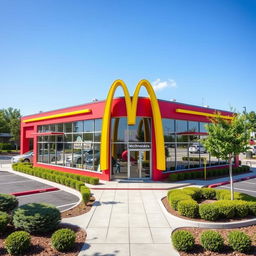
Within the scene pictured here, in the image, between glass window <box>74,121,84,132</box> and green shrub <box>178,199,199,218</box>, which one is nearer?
green shrub <box>178,199,199,218</box>

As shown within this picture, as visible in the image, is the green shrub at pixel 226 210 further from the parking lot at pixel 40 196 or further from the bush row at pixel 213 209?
the parking lot at pixel 40 196

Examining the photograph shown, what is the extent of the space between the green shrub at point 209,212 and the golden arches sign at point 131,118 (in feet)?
24.9

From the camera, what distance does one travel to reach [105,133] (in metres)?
16.5

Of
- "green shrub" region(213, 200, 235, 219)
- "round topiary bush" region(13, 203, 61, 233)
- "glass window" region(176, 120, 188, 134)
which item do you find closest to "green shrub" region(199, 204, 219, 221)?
"green shrub" region(213, 200, 235, 219)

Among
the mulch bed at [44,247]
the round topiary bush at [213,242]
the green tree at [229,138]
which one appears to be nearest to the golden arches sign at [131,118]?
the green tree at [229,138]

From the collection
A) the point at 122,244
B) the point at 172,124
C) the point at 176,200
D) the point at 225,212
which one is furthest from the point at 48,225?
the point at 172,124

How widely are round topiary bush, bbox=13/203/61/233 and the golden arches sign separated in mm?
8562

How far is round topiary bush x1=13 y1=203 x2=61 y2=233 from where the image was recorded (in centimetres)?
732

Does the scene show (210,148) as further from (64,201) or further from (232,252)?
(64,201)

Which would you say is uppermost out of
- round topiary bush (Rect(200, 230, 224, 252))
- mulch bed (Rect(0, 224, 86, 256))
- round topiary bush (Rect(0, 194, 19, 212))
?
round topiary bush (Rect(0, 194, 19, 212))

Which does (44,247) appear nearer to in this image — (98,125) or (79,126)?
(98,125)

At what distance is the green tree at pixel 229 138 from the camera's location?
10.6 m

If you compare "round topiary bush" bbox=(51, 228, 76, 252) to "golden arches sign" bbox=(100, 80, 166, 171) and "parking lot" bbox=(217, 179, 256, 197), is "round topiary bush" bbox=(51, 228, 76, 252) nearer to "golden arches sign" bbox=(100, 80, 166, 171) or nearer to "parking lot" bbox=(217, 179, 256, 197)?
"golden arches sign" bbox=(100, 80, 166, 171)

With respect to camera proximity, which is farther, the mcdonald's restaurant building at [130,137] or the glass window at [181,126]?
the glass window at [181,126]
